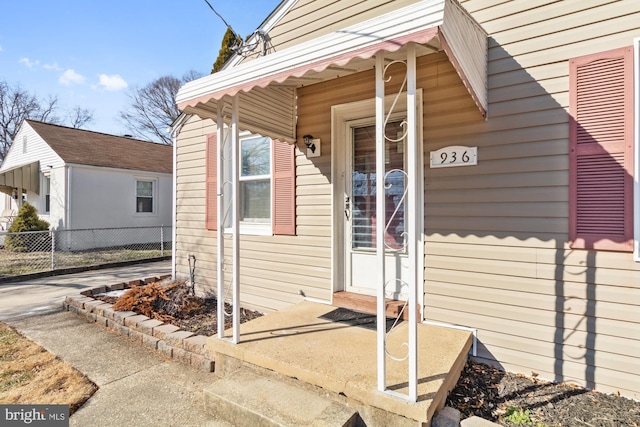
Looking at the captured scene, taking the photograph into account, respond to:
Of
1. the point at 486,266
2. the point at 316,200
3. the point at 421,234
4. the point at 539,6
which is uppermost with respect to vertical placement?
the point at 539,6

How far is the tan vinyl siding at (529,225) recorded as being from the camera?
2363mm

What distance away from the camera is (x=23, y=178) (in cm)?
1094

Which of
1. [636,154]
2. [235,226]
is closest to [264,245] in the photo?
[235,226]

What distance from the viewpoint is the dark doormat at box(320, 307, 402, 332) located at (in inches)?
119

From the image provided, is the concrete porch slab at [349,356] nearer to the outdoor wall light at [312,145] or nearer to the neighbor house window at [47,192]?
the outdoor wall light at [312,145]

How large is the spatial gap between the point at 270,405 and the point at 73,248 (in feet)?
35.1

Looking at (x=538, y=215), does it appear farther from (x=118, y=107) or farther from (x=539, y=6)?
(x=118, y=107)

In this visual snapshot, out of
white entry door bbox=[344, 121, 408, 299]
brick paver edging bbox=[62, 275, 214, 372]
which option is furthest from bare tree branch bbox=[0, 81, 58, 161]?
white entry door bbox=[344, 121, 408, 299]

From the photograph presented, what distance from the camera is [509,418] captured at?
2.09m

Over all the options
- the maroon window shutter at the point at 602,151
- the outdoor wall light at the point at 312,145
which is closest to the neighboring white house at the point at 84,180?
the outdoor wall light at the point at 312,145

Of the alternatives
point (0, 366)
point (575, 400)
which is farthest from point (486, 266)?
point (0, 366)

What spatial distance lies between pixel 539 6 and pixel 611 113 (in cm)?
102

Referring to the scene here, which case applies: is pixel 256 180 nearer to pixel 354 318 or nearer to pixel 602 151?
pixel 354 318

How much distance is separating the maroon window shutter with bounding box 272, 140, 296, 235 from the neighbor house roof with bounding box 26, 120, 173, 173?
9.35 meters
